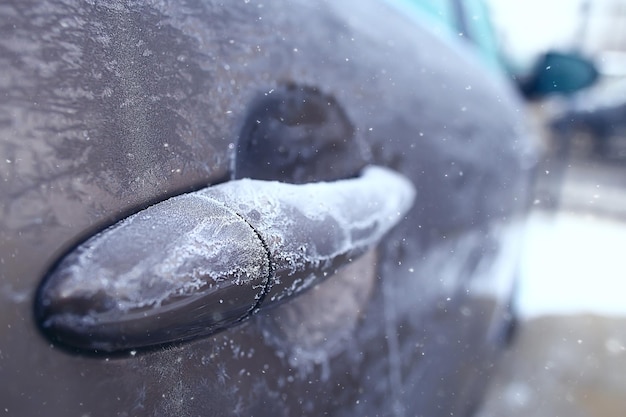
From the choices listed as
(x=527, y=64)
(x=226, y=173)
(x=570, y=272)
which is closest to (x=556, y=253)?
(x=570, y=272)

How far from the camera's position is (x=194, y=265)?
59cm

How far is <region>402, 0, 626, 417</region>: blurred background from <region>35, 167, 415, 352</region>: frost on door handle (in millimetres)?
774

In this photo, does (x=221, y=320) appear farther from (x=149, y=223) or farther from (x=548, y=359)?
(x=548, y=359)

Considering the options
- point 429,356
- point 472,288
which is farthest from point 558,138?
point 429,356

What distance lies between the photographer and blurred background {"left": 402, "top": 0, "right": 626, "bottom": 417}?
1.93m

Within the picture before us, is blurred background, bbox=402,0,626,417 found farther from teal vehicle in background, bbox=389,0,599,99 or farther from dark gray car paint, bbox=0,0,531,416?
dark gray car paint, bbox=0,0,531,416

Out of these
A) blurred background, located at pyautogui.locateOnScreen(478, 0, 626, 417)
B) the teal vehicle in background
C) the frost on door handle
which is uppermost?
the frost on door handle

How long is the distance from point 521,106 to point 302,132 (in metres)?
1.09

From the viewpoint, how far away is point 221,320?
65 centimetres

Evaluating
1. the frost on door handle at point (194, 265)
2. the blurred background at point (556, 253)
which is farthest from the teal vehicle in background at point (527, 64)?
the frost on door handle at point (194, 265)

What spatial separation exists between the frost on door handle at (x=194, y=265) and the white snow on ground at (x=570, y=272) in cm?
158

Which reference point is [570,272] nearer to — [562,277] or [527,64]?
[562,277]

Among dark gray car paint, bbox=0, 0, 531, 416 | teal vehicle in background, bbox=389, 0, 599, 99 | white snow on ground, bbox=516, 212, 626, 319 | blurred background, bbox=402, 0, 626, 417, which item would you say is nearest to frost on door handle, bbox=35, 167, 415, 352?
dark gray car paint, bbox=0, 0, 531, 416

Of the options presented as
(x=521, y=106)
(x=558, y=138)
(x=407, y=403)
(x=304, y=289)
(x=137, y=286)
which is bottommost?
(x=558, y=138)
